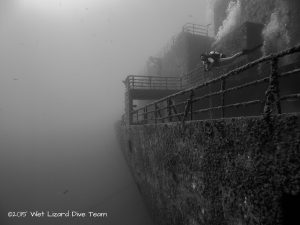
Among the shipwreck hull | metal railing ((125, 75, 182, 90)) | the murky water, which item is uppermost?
metal railing ((125, 75, 182, 90))

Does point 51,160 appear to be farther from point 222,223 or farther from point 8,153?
point 222,223

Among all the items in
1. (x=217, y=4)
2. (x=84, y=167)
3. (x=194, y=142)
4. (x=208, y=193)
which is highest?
(x=217, y=4)

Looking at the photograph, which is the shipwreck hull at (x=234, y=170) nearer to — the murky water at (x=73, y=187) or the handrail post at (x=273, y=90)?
the handrail post at (x=273, y=90)

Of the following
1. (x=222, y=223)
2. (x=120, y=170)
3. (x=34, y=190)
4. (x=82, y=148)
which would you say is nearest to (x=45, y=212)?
(x=34, y=190)

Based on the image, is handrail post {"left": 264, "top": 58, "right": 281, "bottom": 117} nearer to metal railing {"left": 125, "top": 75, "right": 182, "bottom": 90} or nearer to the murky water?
the murky water

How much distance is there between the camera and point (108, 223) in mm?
12742

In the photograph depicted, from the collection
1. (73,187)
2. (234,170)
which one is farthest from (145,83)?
(234,170)

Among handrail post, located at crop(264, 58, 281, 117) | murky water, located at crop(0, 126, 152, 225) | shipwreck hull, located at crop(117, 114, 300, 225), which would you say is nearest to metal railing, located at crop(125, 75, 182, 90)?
murky water, located at crop(0, 126, 152, 225)

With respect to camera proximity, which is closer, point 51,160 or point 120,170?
point 120,170

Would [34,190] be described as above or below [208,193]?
below

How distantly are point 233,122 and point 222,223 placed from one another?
1675 mm

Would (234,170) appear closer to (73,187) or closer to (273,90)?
(273,90)

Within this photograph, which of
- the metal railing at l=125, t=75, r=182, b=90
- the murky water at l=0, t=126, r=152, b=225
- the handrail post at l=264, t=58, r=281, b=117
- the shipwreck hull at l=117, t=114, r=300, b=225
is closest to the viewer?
the shipwreck hull at l=117, t=114, r=300, b=225

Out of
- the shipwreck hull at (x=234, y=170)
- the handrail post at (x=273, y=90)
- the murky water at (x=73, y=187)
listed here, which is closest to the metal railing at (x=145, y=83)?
the murky water at (x=73, y=187)
